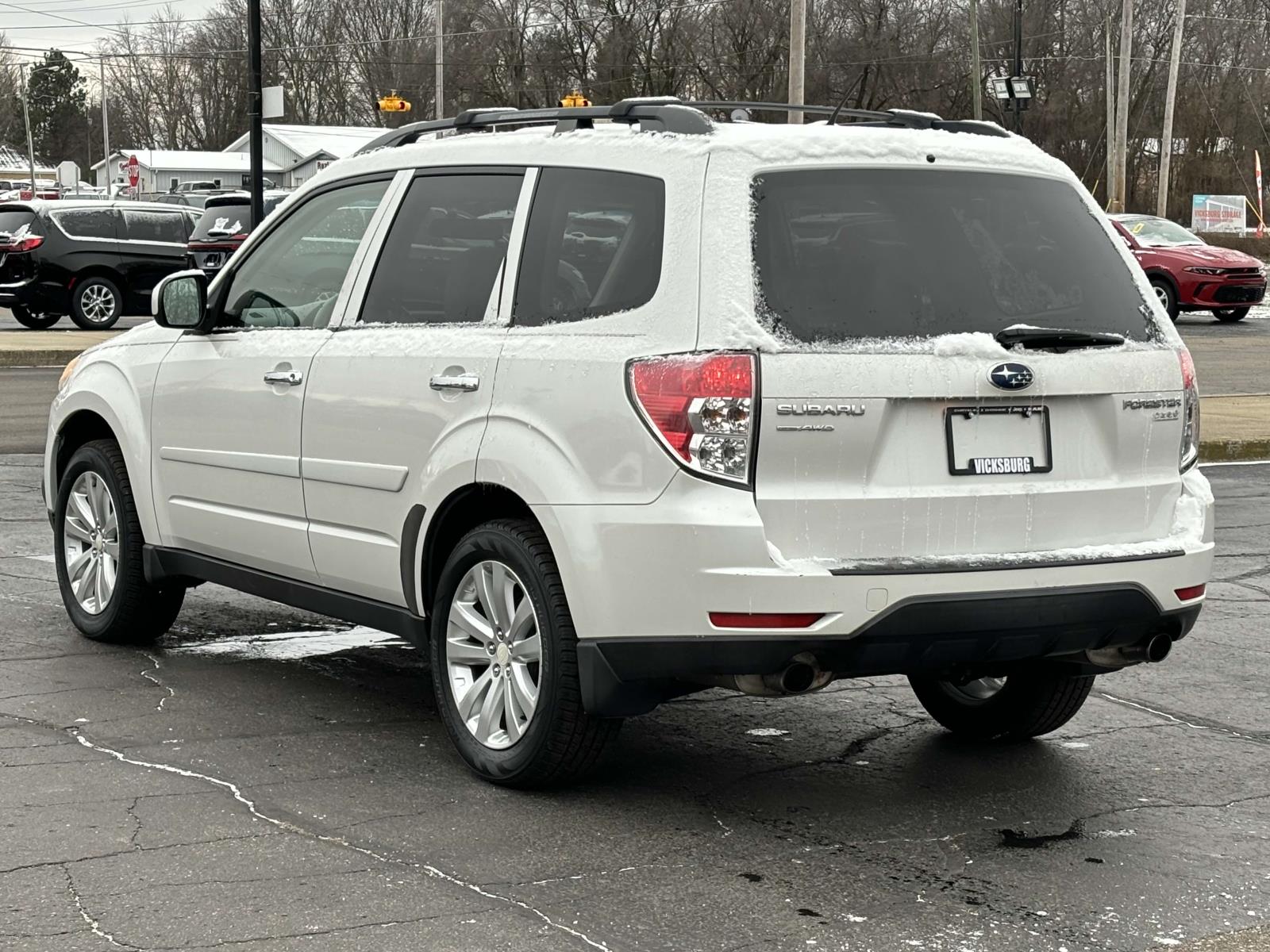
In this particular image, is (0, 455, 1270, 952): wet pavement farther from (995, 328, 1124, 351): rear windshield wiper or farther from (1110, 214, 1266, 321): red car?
(1110, 214, 1266, 321): red car

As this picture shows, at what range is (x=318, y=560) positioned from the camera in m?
5.86

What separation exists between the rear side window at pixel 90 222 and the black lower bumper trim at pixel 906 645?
22489 mm

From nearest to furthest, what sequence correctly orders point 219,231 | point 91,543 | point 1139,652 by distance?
point 1139,652, point 91,543, point 219,231

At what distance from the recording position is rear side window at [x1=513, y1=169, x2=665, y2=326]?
4859 mm

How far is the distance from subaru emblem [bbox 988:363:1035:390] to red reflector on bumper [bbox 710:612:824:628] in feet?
2.54

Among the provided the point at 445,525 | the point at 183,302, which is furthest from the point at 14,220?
the point at 445,525

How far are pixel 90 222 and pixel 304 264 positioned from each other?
2057 cm

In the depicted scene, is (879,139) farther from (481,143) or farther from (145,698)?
(145,698)

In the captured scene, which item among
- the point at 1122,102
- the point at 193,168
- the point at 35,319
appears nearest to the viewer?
the point at 35,319

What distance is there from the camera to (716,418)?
178 inches

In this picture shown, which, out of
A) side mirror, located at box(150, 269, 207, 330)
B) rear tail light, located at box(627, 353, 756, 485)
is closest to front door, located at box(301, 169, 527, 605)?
rear tail light, located at box(627, 353, 756, 485)

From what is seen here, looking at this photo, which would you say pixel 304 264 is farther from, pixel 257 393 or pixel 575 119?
pixel 575 119

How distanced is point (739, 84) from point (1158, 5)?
54.3 feet

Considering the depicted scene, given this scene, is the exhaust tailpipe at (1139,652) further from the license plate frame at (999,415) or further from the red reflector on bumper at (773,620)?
the red reflector on bumper at (773,620)
